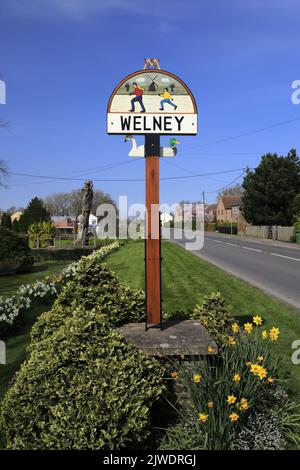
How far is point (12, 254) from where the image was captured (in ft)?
50.6

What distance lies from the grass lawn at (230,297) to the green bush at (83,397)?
6.65ft

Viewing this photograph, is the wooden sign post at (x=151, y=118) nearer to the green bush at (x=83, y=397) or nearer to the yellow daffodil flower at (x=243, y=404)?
the green bush at (x=83, y=397)

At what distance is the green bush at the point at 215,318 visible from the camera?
466 cm

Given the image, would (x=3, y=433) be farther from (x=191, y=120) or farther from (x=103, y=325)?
(x=191, y=120)

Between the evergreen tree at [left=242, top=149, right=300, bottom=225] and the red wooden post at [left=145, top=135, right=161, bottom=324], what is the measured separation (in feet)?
134

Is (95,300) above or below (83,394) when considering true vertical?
above

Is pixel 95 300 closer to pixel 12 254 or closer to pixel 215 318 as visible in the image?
pixel 215 318

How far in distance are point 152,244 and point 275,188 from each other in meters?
42.0

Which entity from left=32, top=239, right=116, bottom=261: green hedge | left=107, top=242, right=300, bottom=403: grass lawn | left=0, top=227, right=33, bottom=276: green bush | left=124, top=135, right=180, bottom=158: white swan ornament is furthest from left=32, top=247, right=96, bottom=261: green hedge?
left=124, top=135, right=180, bottom=158: white swan ornament

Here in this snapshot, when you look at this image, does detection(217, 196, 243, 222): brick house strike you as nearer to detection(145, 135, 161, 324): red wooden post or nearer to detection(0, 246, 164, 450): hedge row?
detection(145, 135, 161, 324): red wooden post

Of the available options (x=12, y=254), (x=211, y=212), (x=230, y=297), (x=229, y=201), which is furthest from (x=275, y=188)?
(x=211, y=212)

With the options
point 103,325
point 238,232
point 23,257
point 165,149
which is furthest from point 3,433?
point 238,232

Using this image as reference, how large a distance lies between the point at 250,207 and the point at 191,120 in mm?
44489

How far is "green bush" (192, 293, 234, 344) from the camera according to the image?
4664 millimetres
